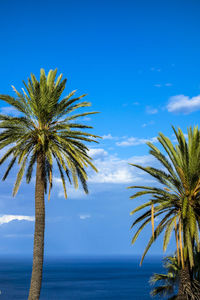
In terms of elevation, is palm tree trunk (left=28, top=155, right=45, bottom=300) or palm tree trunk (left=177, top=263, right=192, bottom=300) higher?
palm tree trunk (left=28, top=155, right=45, bottom=300)

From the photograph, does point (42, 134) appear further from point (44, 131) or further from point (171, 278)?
point (171, 278)

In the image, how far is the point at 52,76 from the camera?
2211 centimetres

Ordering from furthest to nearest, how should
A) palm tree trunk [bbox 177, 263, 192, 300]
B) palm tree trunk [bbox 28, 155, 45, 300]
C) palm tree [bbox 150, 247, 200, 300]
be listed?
palm tree [bbox 150, 247, 200, 300]
palm tree trunk [bbox 177, 263, 192, 300]
palm tree trunk [bbox 28, 155, 45, 300]

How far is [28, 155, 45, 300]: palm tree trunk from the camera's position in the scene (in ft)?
62.2

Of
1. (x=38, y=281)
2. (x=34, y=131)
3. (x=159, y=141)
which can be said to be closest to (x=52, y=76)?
(x=34, y=131)

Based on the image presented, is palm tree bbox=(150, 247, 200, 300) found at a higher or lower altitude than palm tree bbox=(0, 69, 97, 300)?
lower

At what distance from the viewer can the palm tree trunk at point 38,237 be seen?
1894cm

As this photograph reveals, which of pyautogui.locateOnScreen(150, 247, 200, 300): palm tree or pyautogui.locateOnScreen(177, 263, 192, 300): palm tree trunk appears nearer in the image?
pyautogui.locateOnScreen(177, 263, 192, 300): palm tree trunk

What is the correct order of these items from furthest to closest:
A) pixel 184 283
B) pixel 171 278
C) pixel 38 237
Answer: pixel 171 278, pixel 184 283, pixel 38 237

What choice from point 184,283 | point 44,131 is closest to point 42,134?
point 44,131

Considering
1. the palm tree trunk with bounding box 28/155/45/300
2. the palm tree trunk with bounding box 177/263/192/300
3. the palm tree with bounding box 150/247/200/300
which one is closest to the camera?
the palm tree trunk with bounding box 28/155/45/300

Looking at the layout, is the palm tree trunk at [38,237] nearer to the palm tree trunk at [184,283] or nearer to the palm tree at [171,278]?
the palm tree at [171,278]

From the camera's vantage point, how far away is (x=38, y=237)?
19594 millimetres

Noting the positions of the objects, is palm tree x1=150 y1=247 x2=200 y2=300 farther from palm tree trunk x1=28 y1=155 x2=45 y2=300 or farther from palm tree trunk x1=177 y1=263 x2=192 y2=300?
palm tree trunk x1=28 y1=155 x2=45 y2=300
